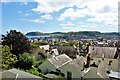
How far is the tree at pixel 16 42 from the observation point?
44.6 ft

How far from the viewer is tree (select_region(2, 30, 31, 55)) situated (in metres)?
13.6

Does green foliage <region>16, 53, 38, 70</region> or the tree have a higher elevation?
the tree

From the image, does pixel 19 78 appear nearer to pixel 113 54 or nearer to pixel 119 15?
pixel 119 15

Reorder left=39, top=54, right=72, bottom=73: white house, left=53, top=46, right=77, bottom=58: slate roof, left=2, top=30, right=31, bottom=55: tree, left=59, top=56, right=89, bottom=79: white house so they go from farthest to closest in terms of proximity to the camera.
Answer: left=53, top=46, right=77, bottom=58: slate roof → left=2, top=30, right=31, bottom=55: tree → left=39, top=54, right=72, bottom=73: white house → left=59, top=56, right=89, bottom=79: white house

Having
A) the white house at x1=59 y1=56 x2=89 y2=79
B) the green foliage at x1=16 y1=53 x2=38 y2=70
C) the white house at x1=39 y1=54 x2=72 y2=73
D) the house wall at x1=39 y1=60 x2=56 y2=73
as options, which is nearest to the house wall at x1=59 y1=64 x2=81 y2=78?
the white house at x1=59 y1=56 x2=89 y2=79

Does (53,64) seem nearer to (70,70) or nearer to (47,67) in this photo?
(47,67)

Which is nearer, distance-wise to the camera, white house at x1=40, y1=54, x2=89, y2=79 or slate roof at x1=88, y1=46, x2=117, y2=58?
white house at x1=40, y1=54, x2=89, y2=79

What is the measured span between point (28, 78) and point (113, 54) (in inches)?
331

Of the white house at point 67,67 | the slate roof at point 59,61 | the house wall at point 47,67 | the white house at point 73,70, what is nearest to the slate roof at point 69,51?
the slate roof at point 59,61

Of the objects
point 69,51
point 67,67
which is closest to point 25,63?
point 67,67

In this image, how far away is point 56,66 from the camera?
1026 cm

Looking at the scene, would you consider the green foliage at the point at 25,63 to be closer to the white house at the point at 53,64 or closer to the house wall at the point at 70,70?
the white house at the point at 53,64

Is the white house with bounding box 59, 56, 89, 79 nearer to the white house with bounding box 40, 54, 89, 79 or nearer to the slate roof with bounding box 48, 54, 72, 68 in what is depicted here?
the white house with bounding box 40, 54, 89, 79

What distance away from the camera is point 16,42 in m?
13.9
